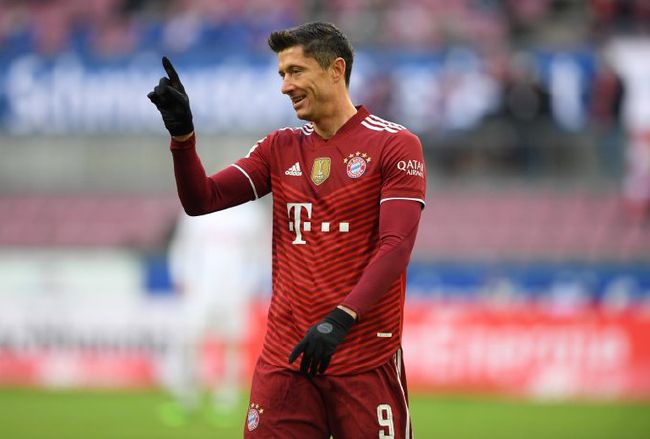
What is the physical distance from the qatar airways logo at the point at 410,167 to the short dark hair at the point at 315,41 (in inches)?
20.5

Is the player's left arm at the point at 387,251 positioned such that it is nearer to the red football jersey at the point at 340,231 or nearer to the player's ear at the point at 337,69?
the red football jersey at the point at 340,231

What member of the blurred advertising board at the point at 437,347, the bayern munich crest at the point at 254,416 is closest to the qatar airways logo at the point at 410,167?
the bayern munich crest at the point at 254,416

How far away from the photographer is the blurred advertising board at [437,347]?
14.1 meters

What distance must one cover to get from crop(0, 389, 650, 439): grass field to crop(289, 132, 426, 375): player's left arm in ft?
19.4

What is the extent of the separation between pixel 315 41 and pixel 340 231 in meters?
0.79

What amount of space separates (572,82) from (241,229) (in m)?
7.48

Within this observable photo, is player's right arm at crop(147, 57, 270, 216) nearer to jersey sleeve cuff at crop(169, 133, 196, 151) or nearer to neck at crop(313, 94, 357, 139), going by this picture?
jersey sleeve cuff at crop(169, 133, 196, 151)

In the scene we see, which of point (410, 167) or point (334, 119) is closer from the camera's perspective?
point (410, 167)

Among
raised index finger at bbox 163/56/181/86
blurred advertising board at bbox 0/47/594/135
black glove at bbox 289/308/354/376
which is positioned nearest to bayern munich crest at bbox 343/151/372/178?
black glove at bbox 289/308/354/376

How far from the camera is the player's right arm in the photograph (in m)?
4.89

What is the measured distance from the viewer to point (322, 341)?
458cm

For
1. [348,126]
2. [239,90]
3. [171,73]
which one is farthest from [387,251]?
[239,90]

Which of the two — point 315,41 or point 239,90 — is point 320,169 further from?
point 239,90

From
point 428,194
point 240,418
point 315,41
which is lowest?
point 240,418
